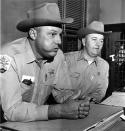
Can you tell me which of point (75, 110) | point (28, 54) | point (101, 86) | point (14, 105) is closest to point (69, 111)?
point (75, 110)

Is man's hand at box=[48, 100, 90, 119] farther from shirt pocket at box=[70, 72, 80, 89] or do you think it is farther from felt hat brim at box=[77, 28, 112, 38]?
felt hat brim at box=[77, 28, 112, 38]

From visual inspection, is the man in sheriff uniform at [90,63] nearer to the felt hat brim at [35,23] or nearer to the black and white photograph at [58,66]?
the black and white photograph at [58,66]

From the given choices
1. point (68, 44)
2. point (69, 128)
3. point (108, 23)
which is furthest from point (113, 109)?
point (68, 44)

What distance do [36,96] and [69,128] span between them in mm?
415

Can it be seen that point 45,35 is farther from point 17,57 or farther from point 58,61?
point 58,61

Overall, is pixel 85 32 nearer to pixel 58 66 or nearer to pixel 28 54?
pixel 58 66

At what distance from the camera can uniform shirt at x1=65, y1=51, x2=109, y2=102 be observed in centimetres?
116

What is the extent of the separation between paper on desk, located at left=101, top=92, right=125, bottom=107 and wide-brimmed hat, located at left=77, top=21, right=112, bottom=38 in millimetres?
383

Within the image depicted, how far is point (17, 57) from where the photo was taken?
72 centimetres

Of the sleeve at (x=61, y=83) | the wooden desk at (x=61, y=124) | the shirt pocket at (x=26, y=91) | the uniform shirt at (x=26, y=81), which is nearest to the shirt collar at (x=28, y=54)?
the uniform shirt at (x=26, y=81)

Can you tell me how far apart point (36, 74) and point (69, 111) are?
1.12ft

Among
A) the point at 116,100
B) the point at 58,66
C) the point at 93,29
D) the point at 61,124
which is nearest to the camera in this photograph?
the point at 61,124

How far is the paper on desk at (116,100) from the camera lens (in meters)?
0.85

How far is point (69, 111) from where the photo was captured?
554mm
